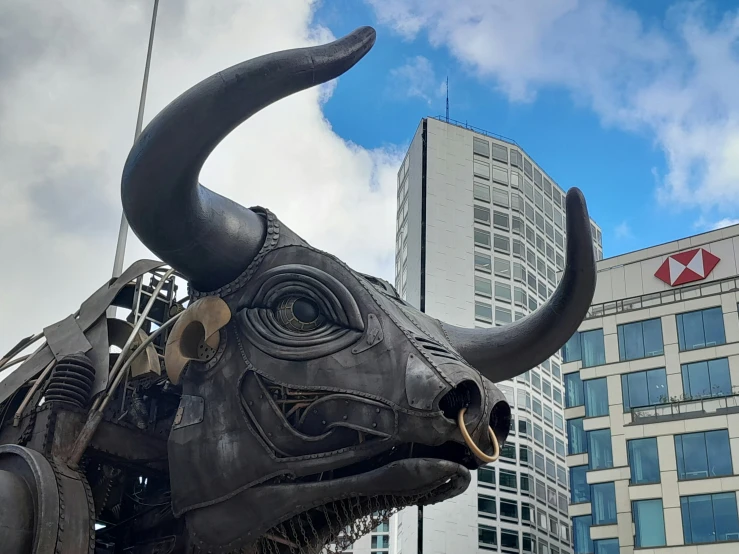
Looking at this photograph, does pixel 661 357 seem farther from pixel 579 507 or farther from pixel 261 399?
pixel 261 399

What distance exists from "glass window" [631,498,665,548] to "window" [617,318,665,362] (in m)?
5.86

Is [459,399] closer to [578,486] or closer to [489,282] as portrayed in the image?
[578,486]

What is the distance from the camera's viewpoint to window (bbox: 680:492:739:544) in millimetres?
31875

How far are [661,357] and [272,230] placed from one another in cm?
3237

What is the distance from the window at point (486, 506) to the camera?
195ft

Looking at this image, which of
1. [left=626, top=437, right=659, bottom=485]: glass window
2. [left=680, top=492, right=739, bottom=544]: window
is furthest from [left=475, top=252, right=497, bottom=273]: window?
[left=680, top=492, right=739, bottom=544]: window

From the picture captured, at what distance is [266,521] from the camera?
5980mm

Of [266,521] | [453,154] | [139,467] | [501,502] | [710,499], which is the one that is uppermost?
[453,154]

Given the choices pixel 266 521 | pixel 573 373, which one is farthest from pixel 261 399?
pixel 573 373

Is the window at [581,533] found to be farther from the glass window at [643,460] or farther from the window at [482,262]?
the window at [482,262]

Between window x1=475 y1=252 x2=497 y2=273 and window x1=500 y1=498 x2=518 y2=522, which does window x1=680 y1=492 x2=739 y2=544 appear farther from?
window x1=475 y1=252 x2=497 y2=273

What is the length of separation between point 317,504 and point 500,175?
66.9 m

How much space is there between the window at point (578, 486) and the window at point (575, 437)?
2.38ft

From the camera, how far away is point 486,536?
194ft
